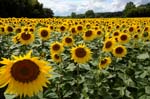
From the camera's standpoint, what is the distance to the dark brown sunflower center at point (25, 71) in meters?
3.04

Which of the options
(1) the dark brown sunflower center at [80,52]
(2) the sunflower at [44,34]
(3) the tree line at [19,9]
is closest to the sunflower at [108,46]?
(1) the dark brown sunflower center at [80,52]

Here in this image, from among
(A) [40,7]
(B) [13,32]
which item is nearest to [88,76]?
(B) [13,32]

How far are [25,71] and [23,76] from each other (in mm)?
58

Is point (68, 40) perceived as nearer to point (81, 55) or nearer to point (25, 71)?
point (81, 55)

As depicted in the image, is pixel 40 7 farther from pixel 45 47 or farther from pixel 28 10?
pixel 45 47

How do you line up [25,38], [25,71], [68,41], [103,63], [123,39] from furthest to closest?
[123,39]
[25,38]
[68,41]
[103,63]
[25,71]

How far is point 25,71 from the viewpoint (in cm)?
302

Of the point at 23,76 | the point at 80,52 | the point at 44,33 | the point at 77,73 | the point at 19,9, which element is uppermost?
the point at 23,76

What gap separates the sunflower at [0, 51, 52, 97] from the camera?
3.06 meters

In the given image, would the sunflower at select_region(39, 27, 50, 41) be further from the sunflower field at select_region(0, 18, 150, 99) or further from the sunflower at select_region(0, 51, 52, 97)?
the sunflower at select_region(0, 51, 52, 97)

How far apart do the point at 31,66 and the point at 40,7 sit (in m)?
39.9

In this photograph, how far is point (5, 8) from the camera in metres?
39.3

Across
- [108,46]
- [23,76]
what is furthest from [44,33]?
[23,76]

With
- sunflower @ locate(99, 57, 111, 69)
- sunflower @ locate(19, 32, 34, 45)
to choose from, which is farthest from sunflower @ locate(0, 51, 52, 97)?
sunflower @ locate(19, 32, 34, 45)
